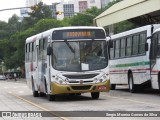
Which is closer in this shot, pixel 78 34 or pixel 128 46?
pixel 78 34

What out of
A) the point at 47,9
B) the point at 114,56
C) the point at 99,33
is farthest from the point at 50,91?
the point at 47,9

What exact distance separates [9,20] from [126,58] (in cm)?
14556

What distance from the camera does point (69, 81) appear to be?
2158 centimetres

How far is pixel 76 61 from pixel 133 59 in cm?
562

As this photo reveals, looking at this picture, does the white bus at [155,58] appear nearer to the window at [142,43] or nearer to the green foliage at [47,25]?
the window at [142,43]

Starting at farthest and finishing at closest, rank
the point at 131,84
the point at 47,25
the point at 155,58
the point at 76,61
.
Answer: the point at 47,25
the point at 131,84
the point at 155,58
the point at 76,61

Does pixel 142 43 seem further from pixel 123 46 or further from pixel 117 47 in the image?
pixel 117 47

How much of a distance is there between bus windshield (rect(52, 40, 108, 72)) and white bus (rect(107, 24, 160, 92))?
3.38ft

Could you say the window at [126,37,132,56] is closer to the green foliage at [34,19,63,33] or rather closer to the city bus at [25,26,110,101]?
the city bus at [25,26,110,101]

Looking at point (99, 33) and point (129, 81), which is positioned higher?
point (99, 33)

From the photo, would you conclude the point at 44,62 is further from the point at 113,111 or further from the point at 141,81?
the point at 113,111

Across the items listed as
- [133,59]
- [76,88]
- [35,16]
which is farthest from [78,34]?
[35,16]

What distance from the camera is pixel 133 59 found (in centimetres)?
2666

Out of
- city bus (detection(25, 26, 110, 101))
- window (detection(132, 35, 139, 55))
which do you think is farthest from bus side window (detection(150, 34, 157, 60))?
city bus (detection(25, 26, 110, 101))
